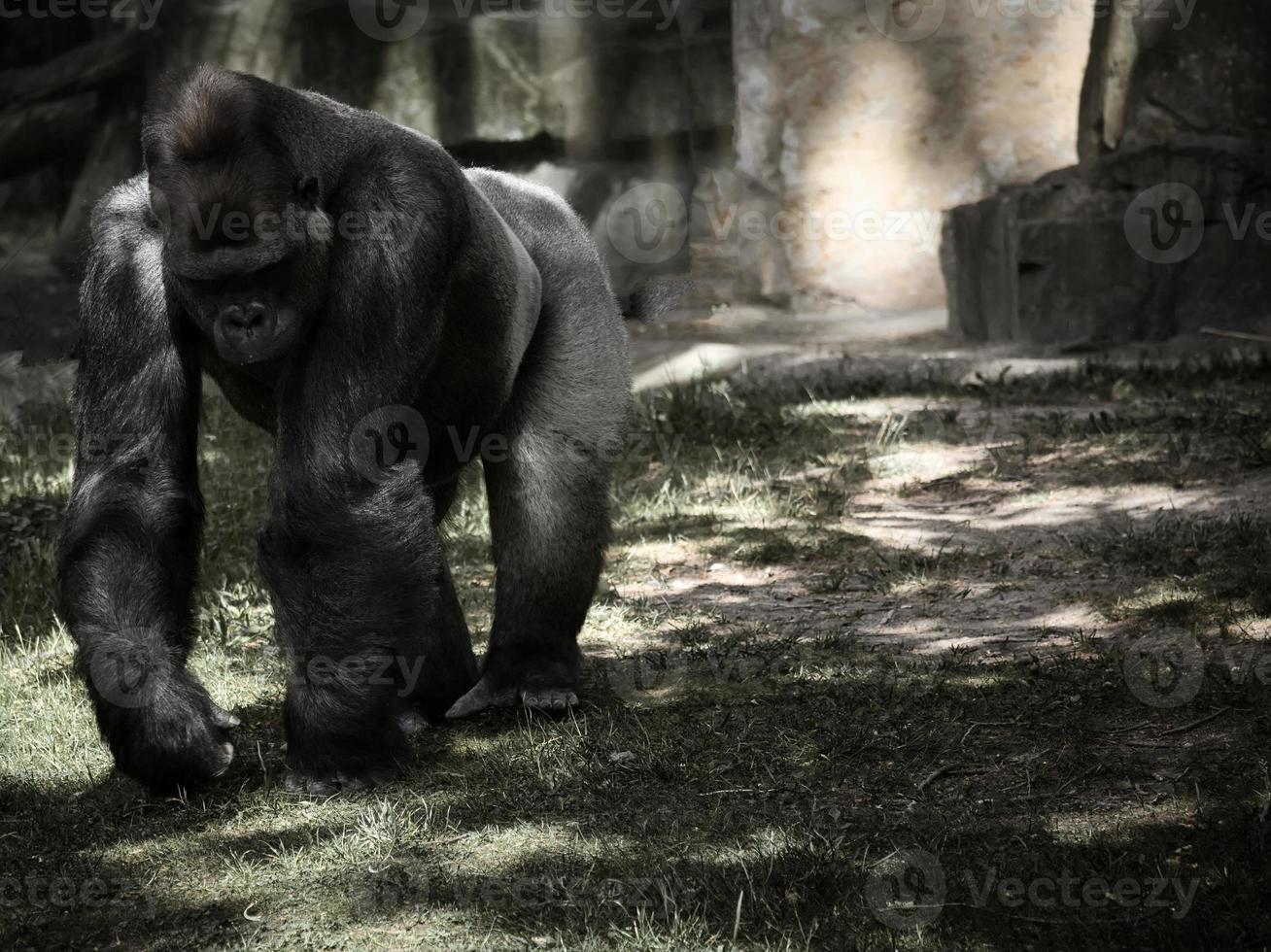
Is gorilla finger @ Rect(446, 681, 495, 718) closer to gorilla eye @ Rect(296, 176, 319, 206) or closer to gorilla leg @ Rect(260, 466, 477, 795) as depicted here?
gorilla leg @ Rect(260, 466, 477, 795)

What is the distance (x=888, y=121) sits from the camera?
10.8 meters

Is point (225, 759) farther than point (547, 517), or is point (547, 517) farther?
point (547, 517)

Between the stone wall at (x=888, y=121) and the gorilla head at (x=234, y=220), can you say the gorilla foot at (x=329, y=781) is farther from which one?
the stone wall at (x=888, y=121)

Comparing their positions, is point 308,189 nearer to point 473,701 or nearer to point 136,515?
point 136,515

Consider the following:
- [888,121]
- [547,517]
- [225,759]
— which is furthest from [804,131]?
[225,759]

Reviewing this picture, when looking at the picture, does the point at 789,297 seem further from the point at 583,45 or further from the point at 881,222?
the point at 583,45

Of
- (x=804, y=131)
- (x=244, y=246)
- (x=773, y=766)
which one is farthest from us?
(x=804, y=131)

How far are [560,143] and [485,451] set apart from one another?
9182mm

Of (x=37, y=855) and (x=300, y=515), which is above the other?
(x=300, y=515)

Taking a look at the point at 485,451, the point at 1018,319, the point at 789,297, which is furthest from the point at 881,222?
the point at 485,451

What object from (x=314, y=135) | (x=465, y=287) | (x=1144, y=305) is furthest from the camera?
(x=1144, y=305)

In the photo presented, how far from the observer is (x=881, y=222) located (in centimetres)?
1082

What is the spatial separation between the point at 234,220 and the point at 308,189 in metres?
0.18

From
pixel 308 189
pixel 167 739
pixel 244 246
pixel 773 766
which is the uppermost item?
pixel 308 189
